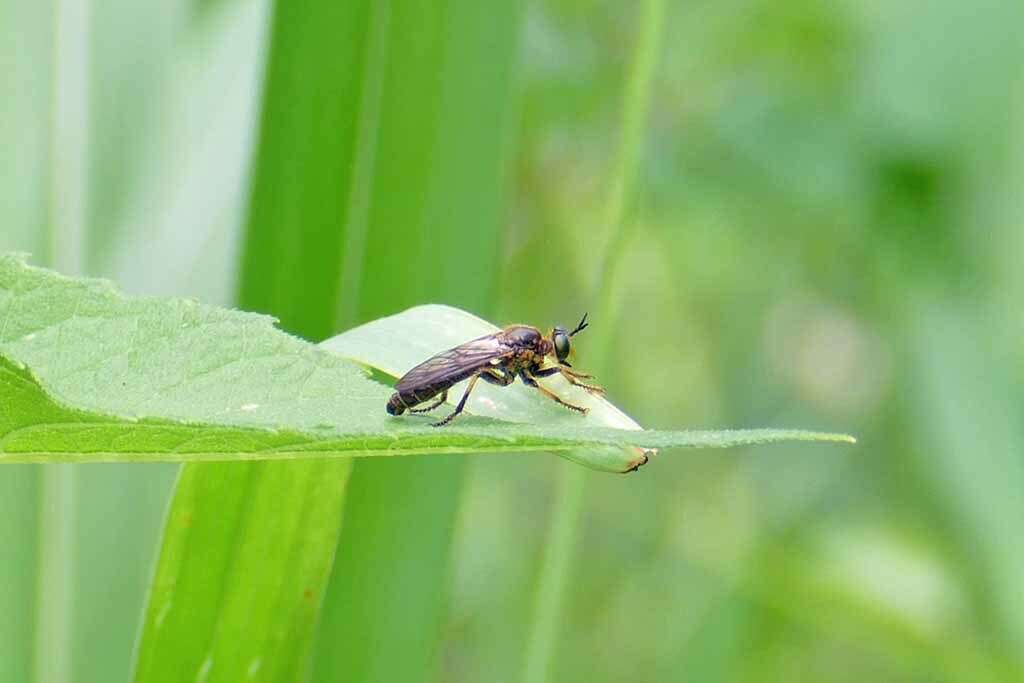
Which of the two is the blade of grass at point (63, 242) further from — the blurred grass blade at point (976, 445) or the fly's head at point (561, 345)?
the blurred grass blade at point (976, 445)

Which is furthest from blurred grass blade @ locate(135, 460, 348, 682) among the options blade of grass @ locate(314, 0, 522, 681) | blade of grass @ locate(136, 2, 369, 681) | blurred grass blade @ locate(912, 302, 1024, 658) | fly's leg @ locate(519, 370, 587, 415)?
blurred grass blade @ locate(912, 302, 1024, 658)

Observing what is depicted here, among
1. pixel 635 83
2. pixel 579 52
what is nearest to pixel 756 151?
pixel 579 52

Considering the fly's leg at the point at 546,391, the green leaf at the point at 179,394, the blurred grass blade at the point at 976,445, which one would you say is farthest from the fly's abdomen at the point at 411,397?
the blurred grass blade at the point at 976,445

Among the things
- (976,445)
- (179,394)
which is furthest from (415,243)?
(976,445)

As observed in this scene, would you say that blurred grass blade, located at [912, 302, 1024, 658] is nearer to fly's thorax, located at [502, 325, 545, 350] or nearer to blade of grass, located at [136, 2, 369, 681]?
fly's thorax, located at [502, 325, 545, 350]

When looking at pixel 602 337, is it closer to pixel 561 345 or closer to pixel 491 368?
pixel 561 345
